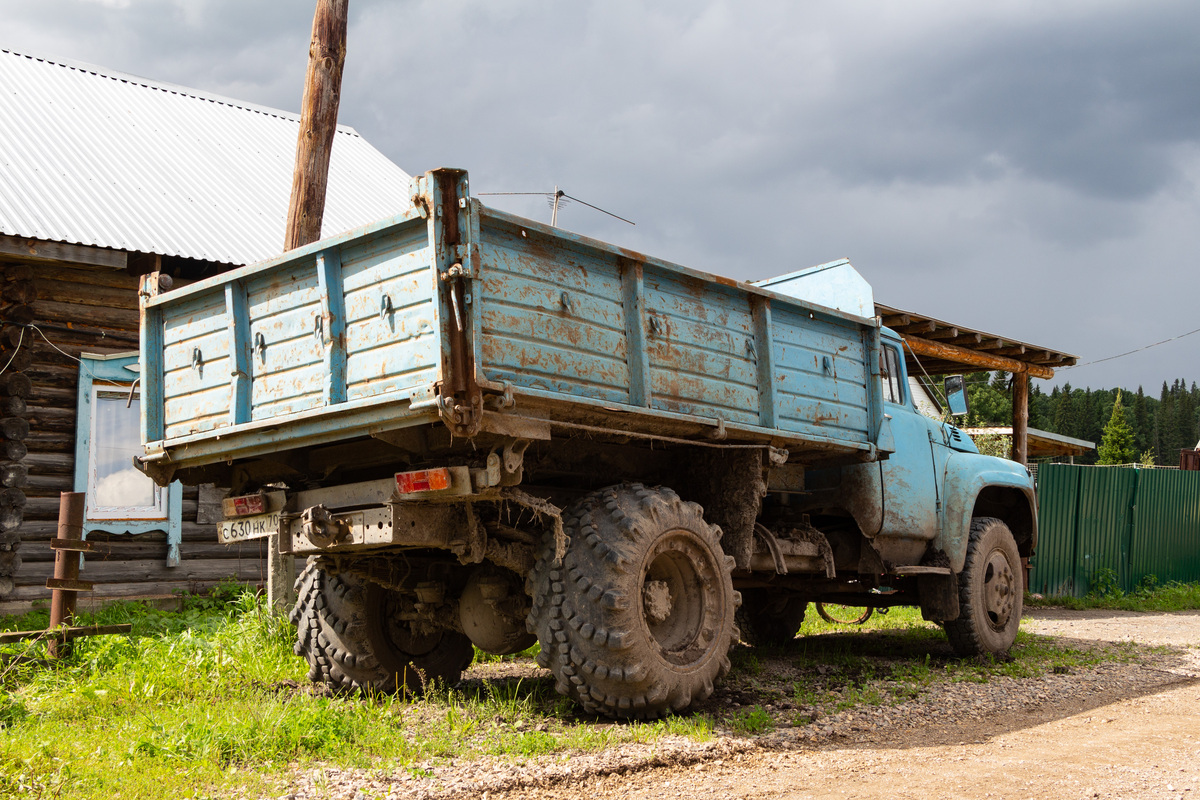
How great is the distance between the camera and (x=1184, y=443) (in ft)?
342

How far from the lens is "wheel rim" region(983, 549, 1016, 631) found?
26.7 ft

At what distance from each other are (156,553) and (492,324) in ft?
23.0

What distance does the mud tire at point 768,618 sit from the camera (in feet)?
30.2

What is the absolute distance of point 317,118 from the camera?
800 centimetres

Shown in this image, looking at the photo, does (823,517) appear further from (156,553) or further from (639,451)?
(156,553)

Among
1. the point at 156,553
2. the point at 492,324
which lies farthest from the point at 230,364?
the point at 156,553

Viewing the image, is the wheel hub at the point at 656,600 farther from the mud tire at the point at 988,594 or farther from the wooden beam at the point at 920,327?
the wooden beam at the point at 920,327

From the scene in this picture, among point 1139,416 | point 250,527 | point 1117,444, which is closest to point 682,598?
point 250,527

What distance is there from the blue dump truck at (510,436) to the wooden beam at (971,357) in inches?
251

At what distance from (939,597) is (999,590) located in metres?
0.70

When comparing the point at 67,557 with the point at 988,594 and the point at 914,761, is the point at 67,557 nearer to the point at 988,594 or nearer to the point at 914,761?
the point at 914,761

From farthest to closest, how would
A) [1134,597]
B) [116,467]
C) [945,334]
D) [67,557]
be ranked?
[1134,597] < [945,334] < [116,467] < [67,557]

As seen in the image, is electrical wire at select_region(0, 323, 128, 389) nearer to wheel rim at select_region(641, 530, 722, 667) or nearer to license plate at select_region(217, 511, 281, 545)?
license plate at select_region(217, 511, 281, 545)

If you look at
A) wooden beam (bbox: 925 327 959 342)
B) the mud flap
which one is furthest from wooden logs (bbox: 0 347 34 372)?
wooden beam (bbox: 925 327 959 342)
